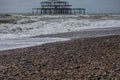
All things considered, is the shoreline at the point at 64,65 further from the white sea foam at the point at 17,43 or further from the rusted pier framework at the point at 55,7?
the rusted pier framework at the point at 55,7

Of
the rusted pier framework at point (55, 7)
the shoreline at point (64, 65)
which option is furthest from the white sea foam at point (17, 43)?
the rusted pier framework at point (55, 7)

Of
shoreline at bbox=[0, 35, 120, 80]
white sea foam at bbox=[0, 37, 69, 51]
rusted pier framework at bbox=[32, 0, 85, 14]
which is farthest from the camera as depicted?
rusted pier framework at bbox=[32, 0, 85, 14]

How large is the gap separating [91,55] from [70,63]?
115cm

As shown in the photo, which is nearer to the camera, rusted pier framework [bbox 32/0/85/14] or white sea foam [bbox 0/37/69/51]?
white sea foam [bbox 0/37/69/51]

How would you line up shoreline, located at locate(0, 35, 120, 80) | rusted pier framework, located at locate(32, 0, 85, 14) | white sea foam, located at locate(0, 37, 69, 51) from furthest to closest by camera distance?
rusted pier framework, located at locate(32, 0, 85, 14) → white sea foam, located at locate(0, 37, 69, 51) → shoreline, located at locate(0, 35, 120, 80)

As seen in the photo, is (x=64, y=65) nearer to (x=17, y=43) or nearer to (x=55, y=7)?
(x=17, y=43)

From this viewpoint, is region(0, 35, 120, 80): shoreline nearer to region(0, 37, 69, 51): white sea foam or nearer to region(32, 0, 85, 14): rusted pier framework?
region(0, 37, 69, 51): white sea foam

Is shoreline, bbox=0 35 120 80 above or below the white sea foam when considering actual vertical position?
above

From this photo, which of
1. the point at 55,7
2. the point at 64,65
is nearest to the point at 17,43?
the point at 64,65

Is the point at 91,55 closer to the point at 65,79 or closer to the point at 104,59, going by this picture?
the point at 104,59

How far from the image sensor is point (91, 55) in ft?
28.7

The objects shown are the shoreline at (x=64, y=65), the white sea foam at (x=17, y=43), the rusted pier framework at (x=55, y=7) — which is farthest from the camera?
the rusted pier framework at (x=55, y=7)

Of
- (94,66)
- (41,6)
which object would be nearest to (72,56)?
(94,66)

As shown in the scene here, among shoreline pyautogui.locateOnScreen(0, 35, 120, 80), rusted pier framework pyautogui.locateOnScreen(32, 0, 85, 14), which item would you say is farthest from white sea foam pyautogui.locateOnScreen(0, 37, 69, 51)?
rusted pier framework pyautogui.locateOnScreen(32, 0, 85, 14)
